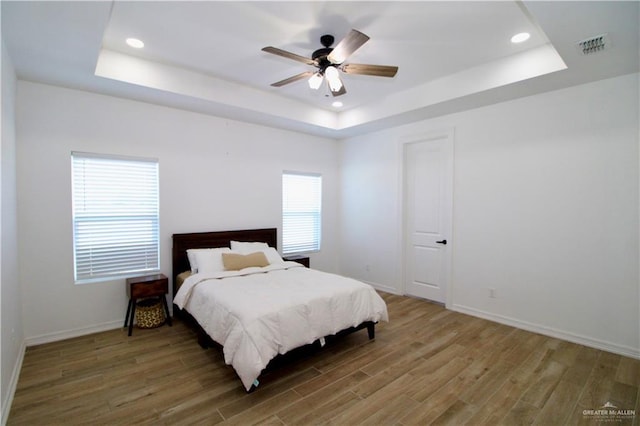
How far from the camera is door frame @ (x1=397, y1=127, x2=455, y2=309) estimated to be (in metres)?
4.27

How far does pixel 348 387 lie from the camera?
250 centimetres

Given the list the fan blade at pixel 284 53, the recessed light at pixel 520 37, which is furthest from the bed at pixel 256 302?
the recessed light at pixel 520 37

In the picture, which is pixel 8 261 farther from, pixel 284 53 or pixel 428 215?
pixel 428 215

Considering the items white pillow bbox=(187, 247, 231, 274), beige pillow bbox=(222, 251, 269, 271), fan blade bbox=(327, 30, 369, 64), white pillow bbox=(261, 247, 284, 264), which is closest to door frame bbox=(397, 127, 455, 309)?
white pillow bbox=(261, 247, 284, 264)

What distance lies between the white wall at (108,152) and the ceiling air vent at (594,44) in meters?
3.79

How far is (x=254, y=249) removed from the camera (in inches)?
171

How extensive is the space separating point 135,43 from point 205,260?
7.81ft

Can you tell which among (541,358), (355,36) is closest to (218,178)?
(355,36)

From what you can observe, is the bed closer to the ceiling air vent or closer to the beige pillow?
the beige pillow

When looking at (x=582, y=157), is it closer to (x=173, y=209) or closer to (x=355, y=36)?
(x=355, y=36)

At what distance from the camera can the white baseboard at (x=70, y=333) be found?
10.4 ft

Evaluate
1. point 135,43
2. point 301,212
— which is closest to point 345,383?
point 301,212

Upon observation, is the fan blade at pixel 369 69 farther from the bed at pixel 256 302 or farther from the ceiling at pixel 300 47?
the bed at pixel 256 302

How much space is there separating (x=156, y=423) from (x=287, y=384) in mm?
952
